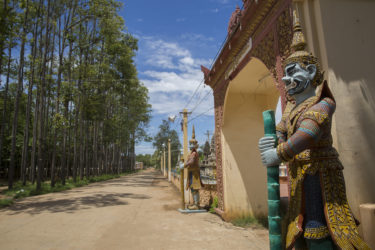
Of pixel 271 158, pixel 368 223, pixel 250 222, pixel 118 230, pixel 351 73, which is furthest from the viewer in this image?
pixel 250 222

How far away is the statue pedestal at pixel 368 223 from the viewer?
2.06 metres

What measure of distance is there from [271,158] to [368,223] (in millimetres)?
1166

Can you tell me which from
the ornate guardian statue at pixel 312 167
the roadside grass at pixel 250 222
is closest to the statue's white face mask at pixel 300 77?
the ornate guardian statue at pixel 312 167

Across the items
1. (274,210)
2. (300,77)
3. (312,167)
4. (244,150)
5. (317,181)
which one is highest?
(300,77)

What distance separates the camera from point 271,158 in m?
1.77

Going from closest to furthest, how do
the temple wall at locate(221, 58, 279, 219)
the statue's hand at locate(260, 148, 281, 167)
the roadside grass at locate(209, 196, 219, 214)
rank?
the statue's hand at locate(260, 148, 281, 167)
the temple wall at locate(221, 58, 279, 219)
the roadside grass at locate(209, 196, 219, 214)

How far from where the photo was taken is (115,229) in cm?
523

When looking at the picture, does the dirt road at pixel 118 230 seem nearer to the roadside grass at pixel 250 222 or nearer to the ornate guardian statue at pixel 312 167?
the roadside grass at pixel 250 222

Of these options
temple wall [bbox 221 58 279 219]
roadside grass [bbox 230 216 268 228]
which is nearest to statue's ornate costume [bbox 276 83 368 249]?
roadside grass [bbox 230 216 268 228]

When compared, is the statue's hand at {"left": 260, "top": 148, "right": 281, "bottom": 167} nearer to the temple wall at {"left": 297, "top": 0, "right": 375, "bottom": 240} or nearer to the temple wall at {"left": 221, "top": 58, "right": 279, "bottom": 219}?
the temple wall at {"left": 297, "top": 0, "right": 375, "bottom": 240}

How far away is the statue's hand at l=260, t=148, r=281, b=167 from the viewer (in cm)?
174

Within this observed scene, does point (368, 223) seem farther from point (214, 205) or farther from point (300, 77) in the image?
point (214, 205)

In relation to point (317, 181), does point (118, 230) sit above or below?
below

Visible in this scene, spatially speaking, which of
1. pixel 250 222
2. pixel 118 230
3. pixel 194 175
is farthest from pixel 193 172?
pixel 118 230
